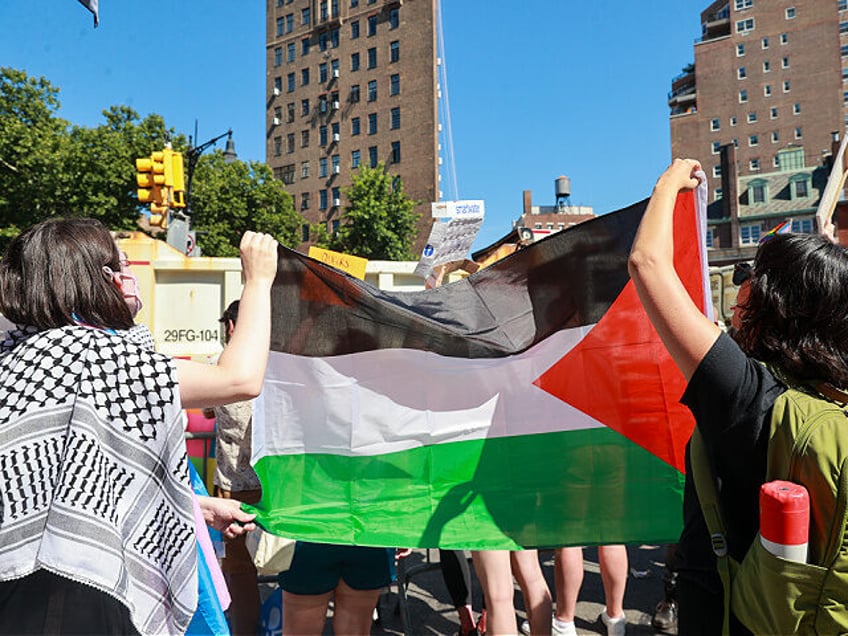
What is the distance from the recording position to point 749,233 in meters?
69.2

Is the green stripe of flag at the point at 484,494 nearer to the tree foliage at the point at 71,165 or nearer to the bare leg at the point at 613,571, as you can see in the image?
the bare leg at the point at 613,571

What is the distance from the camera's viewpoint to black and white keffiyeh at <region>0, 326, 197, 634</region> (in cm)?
148

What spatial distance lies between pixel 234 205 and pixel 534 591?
1425 inches

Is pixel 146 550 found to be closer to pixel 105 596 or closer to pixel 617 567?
pixel 105 596

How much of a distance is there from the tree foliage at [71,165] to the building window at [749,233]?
54.1 metres

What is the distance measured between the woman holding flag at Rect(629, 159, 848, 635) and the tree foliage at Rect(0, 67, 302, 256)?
95.1 feet

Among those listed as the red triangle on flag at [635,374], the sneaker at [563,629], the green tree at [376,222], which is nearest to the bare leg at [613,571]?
the sneaker at [563,629]

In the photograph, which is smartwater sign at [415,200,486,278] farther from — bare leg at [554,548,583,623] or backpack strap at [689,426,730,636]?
backpack strap at [689,426,730,636]

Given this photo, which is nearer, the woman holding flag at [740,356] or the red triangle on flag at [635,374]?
the woman holding flag at [740,356]

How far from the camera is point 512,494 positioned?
2.98 m

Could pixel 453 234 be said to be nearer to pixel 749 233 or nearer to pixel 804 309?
pixel 804 309

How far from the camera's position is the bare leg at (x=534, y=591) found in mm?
3551

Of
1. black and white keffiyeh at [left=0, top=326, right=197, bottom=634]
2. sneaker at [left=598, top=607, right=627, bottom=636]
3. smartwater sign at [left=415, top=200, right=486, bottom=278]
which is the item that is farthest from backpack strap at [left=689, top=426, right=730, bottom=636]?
smartwater sign at [left=415, top=200, right=486, bottom=278]

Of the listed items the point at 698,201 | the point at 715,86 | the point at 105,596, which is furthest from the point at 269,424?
the point at 715,86
